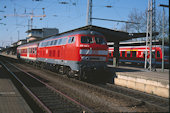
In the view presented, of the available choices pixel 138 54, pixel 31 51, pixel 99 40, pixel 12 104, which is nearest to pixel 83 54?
pixel 99 40

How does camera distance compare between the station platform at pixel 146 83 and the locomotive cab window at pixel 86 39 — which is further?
the locomotive cab window at pixel 86 39

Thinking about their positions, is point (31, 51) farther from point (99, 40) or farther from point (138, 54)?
point (138, 54)

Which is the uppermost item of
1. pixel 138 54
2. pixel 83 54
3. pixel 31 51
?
pixel 31 51

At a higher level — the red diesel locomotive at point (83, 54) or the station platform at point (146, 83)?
the red diesel locomotive at point (83, 54)

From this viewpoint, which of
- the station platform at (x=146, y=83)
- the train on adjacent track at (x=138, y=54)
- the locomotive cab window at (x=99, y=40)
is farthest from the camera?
the train on adjacent track at (x=138, y=54)

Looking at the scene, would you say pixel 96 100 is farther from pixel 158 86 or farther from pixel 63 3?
pixel 63 3

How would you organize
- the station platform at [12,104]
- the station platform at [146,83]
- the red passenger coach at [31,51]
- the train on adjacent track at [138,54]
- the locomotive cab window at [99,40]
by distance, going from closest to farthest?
1. the station platform at [12,104]
2. the station platform at [146,83]
3. the locomotive cab window at [99,40]
4. the red passenger coach at [31,51]
5. the train on adjacent track at [138,54]

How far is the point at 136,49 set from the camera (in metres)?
29.1

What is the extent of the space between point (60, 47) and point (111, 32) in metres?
5.75

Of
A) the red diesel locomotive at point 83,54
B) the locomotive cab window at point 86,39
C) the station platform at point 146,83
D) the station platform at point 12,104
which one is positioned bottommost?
the station platform at point 12,104

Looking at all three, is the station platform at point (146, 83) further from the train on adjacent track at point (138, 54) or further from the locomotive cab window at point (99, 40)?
the train on adjacent track at point (138, 54)

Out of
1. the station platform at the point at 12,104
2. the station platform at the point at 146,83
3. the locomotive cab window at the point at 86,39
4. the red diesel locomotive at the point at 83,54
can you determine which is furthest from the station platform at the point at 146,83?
the station platform at the point at 12,104

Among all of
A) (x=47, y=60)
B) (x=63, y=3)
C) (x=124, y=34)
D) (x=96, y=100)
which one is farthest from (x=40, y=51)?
(x=96, y=100)

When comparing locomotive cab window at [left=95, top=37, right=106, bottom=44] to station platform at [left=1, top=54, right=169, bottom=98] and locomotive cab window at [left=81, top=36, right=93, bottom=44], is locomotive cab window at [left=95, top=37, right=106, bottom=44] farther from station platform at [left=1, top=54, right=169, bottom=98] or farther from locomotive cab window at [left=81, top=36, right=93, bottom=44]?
station platform at [left=1, top=54, right=169, bottom=98]
